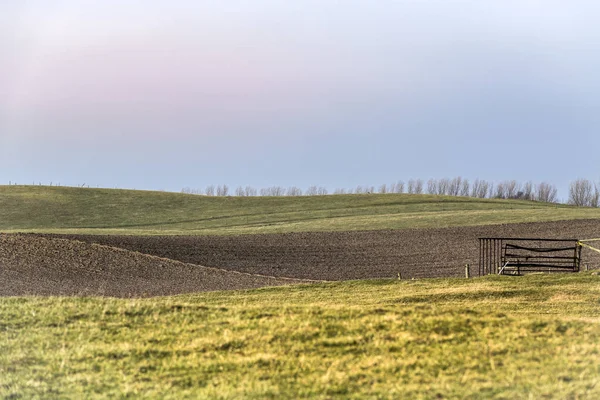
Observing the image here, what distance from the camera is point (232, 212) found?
65750 millimetres

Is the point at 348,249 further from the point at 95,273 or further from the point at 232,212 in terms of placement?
the point at 232,212

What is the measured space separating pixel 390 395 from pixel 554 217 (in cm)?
4485

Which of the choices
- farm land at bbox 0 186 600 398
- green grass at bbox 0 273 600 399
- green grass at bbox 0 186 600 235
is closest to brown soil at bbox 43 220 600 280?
farm land at bbox 0 186 600 398

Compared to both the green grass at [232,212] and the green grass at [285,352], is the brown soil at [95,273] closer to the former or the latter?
the green grass at [285,352]

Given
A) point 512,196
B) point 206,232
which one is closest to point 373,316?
point 206,232

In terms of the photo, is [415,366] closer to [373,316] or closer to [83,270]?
[373,316]

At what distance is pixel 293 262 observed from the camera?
117 ft

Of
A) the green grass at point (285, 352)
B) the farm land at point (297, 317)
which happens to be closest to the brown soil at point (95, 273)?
the farm land at point (297, 317)

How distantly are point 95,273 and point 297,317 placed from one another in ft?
65.0

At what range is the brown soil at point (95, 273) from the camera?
2448 cm

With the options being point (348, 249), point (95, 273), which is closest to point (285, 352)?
point (95, 273)

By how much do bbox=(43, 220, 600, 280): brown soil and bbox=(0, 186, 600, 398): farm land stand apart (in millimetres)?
124

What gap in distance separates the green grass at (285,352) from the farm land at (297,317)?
3 centimetres

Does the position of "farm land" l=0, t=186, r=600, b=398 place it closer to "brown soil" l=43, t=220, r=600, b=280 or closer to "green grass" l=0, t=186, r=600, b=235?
"brown soil" l=43, t=220, r=600, b=280
